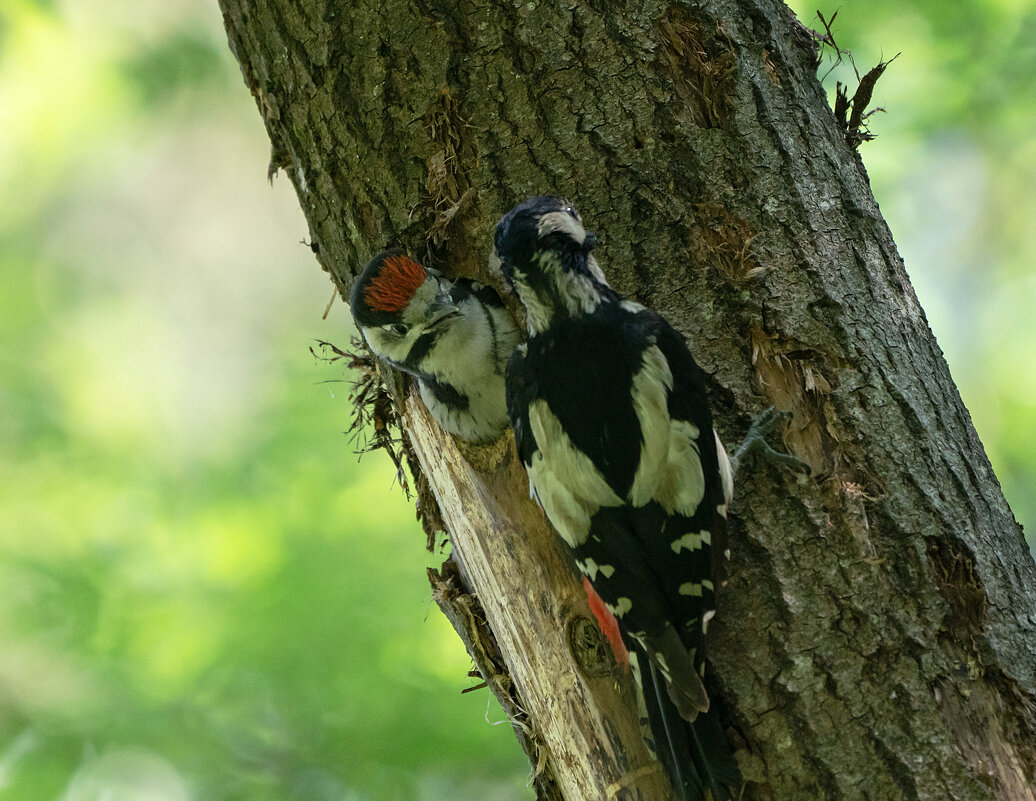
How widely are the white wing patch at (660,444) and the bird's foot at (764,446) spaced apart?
115 millimetres

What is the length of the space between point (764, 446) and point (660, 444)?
25 cm

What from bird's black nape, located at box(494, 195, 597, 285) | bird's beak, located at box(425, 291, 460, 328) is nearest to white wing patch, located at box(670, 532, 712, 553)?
bird's black nape, located at box(494, 195, 597, 285)

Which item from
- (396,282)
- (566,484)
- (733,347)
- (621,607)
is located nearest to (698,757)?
(621,607)

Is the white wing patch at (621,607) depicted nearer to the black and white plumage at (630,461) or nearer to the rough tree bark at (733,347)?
the black and white plumage at (630,461)

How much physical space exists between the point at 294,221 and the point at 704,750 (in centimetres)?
595

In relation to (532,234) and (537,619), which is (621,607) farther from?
(532,234)

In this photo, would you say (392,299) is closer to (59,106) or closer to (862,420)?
(862,420)

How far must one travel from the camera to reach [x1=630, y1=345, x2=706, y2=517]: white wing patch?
2186mm

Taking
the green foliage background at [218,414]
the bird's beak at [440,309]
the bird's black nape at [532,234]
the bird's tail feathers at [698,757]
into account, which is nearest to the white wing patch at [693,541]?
the bird's tail feathers at [698,757]

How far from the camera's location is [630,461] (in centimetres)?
225

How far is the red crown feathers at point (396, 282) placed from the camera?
103 inches

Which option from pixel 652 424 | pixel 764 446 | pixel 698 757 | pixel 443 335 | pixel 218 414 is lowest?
pixel 698 757

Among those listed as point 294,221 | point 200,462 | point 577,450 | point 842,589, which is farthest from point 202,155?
point 842,589

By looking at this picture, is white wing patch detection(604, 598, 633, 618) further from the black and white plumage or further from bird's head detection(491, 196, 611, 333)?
bird's head detection(491, 196, 611, 333)
